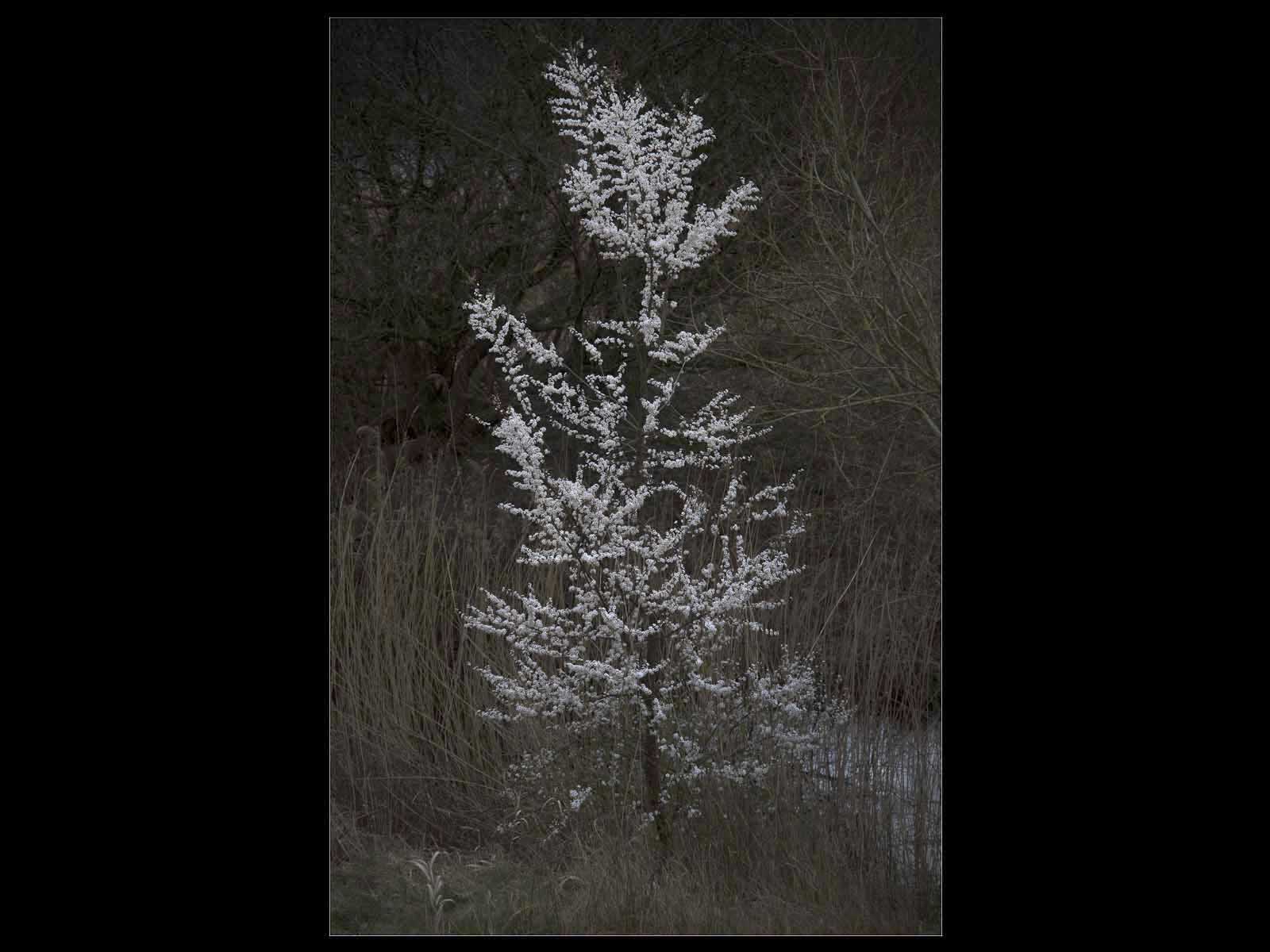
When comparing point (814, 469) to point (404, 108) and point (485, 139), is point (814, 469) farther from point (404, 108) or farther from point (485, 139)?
point (404, 108)

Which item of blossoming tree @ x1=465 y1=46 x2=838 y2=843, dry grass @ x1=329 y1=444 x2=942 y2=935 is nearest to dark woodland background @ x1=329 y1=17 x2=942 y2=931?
dry grass @ x1=329 y1=444 x2=942 y2=935

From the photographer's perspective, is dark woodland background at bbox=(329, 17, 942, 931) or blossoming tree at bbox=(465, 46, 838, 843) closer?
blossoming tree at bbox=(465, 46, 838, 843)

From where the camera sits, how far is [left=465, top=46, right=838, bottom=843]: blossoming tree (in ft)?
13.9

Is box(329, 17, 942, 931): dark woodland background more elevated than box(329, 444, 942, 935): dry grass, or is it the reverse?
box(329, 17, 942, 931): dark woodland background

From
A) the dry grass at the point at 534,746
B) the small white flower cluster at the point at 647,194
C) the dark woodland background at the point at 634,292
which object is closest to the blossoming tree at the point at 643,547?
the small white flower cluster at the point at 647,194

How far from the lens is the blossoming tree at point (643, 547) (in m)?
4.23

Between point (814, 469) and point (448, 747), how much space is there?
6.24ft

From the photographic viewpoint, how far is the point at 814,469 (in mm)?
5199

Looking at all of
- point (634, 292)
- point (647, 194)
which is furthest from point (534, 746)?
point (647, 194)

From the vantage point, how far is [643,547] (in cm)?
427

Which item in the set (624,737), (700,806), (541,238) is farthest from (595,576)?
(541,238)

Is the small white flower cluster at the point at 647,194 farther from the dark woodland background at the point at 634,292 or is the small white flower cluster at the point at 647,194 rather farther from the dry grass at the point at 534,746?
the dry grass at the point at 534,746

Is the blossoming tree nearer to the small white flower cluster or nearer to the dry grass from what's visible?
the small white flower cluster

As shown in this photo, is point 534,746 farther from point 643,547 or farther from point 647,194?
point 647,194
